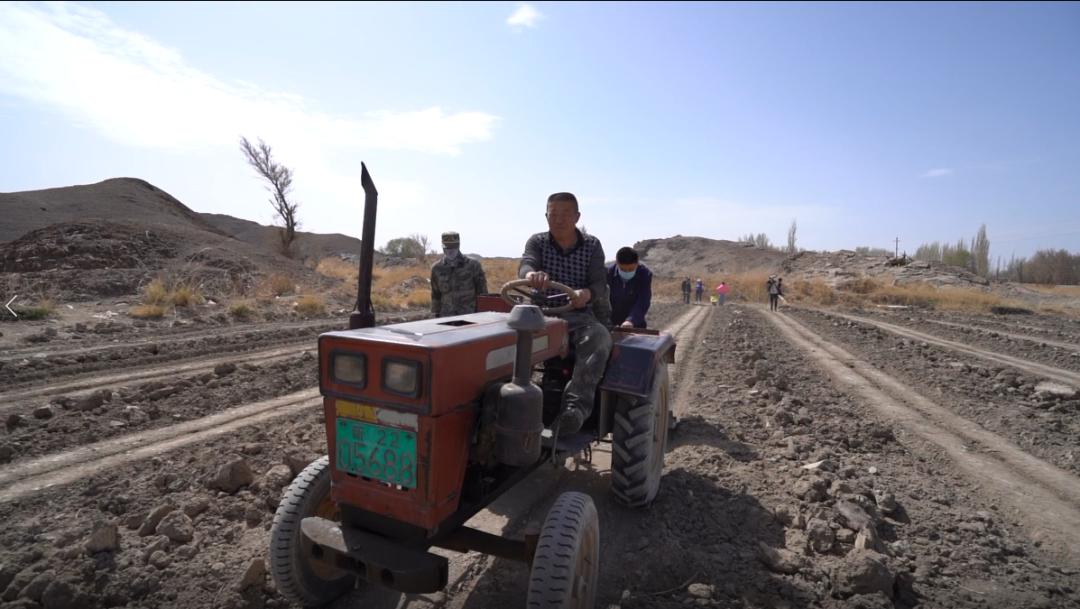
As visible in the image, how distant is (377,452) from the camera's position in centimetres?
227

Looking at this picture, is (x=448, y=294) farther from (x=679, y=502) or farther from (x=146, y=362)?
(x=146, y=362)

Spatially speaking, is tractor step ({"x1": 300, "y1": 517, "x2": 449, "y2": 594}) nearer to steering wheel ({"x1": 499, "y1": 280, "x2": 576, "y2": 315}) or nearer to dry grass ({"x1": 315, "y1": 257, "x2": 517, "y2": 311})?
steering wheel ({"x1": 499, "y1": 280, "x2": 576, "y2": 315})

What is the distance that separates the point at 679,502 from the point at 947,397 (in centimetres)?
554

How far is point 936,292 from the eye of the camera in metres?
30.0

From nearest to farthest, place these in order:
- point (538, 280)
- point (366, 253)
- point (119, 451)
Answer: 1. point (366, 253)
2. point (538, 280)
3. point (119, 451)

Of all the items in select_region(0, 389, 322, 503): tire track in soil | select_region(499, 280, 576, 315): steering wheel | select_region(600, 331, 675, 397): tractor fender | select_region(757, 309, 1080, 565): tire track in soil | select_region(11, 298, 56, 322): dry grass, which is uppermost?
select_region(499, 280, 576, 315): steering wheel

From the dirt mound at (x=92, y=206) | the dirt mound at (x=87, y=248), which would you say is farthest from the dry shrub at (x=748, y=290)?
the dirt mound at (x=92, y=206)

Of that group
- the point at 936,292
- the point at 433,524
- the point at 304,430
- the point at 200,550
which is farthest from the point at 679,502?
the point at 936,292

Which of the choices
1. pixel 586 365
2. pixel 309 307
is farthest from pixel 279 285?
pixel 586 365

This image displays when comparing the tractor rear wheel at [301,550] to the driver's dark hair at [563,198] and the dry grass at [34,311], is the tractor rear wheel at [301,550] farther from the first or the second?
the dry grass at [34,311]

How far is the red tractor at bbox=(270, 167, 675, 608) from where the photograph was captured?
215 cm

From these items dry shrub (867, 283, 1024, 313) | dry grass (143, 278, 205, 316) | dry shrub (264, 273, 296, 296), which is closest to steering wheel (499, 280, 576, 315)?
dry grass (143, 278, 205, 316)

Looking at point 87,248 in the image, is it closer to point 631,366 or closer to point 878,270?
point 631,366

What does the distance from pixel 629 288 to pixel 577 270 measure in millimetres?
1851
